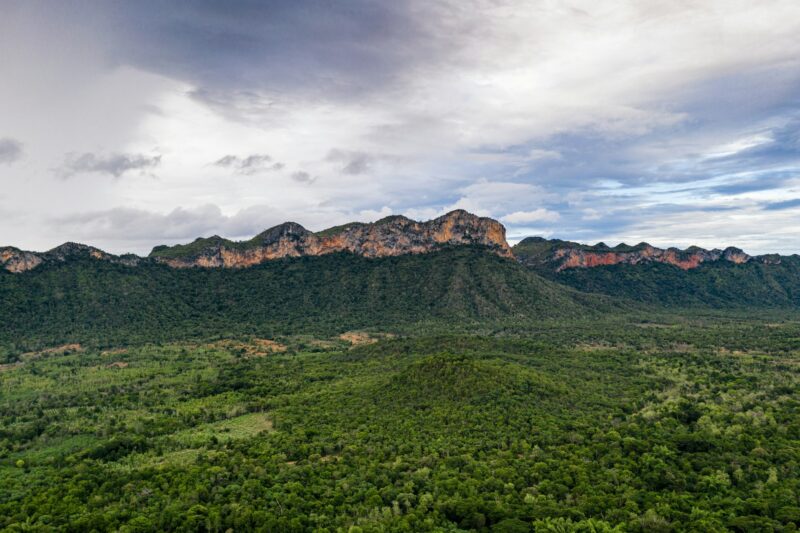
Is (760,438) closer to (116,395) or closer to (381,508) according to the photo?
(381,508)

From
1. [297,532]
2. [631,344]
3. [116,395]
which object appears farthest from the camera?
[631,344]

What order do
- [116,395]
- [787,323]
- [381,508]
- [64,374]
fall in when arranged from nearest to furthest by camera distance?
[381,508] < [116,395] < [64,374] < [787,323]

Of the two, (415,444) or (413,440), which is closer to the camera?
(415,444)

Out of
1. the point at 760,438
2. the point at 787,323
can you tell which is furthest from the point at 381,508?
the point at 787,323

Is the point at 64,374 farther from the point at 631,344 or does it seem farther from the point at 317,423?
the point at 631,344

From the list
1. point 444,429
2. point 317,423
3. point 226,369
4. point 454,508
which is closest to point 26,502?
point 317,423

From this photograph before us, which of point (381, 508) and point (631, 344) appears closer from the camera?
point (381, 508)
